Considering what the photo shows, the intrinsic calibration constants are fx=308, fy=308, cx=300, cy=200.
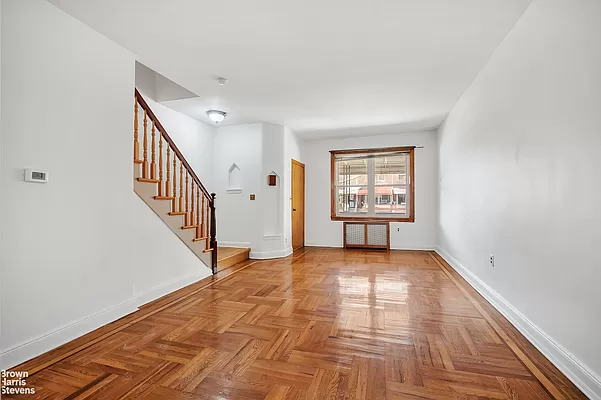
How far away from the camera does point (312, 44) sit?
290 cm

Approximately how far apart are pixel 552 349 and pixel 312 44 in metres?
3.03

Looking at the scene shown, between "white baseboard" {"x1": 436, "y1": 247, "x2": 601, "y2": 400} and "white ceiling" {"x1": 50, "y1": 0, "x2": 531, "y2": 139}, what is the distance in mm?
2420

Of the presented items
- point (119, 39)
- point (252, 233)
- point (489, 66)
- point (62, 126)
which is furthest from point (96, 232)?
point (489, 66)

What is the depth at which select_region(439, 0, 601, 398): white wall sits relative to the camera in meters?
1.71

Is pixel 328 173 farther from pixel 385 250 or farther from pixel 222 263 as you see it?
pixel 222 263

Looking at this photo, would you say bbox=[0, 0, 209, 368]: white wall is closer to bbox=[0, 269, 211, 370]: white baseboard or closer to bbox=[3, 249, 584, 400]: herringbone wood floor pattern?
bbox=[0, 269, 211, 370]: white baseboard

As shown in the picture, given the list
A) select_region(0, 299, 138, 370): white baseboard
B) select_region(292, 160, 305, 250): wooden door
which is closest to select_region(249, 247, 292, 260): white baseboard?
select_region(292, 160, 305, 250): wooden door

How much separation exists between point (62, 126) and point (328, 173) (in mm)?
5568

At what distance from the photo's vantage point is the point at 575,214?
184 centimetres

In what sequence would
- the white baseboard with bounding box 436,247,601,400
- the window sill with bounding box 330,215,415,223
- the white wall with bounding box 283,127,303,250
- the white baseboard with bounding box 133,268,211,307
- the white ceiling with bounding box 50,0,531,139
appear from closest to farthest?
the white baseboard with bounding box 436,247,601,400 < the white ceiling with bounding box 50,0,531,139 < the white baseboard with bounding box 133,268,211,307 < the white wall with bounding box 283,127,303,250 < the window sill with bounding box 330,215,415,223

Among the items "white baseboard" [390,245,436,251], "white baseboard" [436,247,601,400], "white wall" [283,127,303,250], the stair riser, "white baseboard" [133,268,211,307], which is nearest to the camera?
"white baseboard" [436,247,601,400]

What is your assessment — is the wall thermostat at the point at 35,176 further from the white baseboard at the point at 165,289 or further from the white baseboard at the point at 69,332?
the white baseboard at the point at 165,289

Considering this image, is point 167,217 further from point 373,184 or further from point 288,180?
point 373,184

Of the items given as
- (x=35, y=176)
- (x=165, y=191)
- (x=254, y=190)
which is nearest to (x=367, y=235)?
(x=254, y=190)
